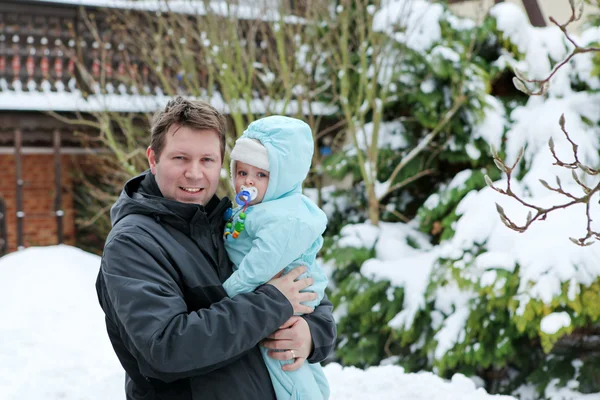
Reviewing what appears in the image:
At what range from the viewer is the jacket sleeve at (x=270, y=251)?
2160mm

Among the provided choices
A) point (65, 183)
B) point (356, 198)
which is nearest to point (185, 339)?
point (356, 198)

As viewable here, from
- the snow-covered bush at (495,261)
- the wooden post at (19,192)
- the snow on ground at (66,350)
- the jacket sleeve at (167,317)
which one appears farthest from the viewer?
the wooden post at (19,192)

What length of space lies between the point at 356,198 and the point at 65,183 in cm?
645

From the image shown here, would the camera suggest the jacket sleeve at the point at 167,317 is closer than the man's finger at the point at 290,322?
Yes

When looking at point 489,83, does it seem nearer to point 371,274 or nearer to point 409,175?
point 409,175

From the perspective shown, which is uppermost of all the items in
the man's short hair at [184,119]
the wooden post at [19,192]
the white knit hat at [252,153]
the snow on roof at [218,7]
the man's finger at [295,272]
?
the snow on roof at [218,7]

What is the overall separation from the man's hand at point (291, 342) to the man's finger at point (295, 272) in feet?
0.43

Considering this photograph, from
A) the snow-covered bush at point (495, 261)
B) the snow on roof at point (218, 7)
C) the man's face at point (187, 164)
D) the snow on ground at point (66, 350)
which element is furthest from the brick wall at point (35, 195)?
the man's face at point (187, 164)

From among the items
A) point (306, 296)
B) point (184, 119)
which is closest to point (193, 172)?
point (184, 119)

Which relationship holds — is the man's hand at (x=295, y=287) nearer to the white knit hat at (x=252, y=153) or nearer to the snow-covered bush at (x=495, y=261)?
the white knit hat at (x=252, y=153)

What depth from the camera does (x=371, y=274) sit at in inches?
302

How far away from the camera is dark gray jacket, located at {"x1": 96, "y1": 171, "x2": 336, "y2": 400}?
1.91 metres

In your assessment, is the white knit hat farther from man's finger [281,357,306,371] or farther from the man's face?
man's finger [281,357,306,371]

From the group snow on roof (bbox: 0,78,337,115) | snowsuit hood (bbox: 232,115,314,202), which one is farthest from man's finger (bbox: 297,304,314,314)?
snow on roof (bbox: 0,78,337,115)
